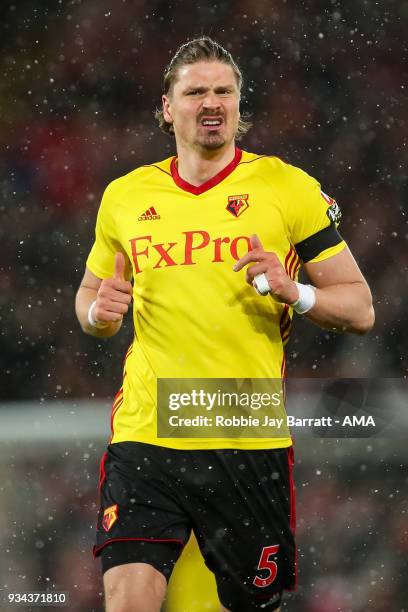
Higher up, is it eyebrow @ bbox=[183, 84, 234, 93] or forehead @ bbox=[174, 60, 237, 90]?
forehead @ bbox=[174, 60, 237, 90]

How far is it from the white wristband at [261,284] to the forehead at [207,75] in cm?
69

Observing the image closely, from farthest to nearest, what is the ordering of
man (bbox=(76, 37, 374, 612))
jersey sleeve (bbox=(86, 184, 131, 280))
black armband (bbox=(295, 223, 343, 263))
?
jersey sleeve (bbox=(86, 184, 131, 280)) < black armband (bbox=(295, 223, 343, 263)) < man (bbox=(76, 37, 374, 612))

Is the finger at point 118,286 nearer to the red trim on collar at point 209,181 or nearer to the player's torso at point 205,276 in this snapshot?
the player's torso at point 205,276

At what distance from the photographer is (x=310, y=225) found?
318 centimetres

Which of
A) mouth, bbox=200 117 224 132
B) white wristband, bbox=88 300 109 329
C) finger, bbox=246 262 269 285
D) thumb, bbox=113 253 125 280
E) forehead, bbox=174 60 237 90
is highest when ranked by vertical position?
forehead, bbox=174 60 237 90

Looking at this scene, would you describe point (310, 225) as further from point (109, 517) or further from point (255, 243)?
point (109, 517)

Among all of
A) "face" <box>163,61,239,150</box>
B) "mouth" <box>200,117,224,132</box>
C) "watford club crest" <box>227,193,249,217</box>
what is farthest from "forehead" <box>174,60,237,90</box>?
"watford club crest" <box>227,193,249,217</box>

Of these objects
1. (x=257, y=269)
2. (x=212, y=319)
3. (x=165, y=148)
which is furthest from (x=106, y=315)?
(x=165, y=148)

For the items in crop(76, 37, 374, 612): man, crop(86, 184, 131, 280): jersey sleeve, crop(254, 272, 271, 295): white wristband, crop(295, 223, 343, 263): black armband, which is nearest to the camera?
crop(254, 272, 271, 295): white wristband

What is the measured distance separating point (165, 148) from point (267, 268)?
2285 millimetres

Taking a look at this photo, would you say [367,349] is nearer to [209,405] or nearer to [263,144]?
[263,144]

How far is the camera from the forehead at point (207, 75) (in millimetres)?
3193

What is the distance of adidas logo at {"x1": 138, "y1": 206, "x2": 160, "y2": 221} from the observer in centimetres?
321

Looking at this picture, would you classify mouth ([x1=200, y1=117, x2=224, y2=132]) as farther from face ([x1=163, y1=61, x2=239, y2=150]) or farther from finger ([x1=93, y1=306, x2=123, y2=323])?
finger ([x1=93, y1=306, x2=123, y2=323])
